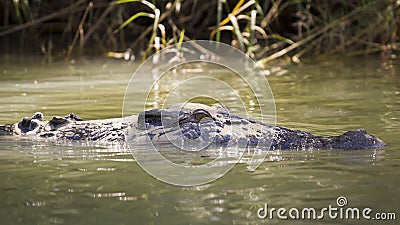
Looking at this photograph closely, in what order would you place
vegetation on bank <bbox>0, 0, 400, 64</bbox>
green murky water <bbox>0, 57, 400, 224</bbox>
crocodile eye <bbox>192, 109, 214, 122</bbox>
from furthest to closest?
vegetation on bank <bbox>0, 0, 400, 64</bbox> → crocodile eye <bbox>192, 109, 214, 122</bbox> → green murky water <bbox>0, 57, 400, 224</bbox>

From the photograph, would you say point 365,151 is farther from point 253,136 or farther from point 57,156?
point 57,156

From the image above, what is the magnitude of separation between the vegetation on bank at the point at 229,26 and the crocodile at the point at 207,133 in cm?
411

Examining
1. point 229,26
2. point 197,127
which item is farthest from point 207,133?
point 229,26

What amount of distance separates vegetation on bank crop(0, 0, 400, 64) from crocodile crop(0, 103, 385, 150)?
162 inches

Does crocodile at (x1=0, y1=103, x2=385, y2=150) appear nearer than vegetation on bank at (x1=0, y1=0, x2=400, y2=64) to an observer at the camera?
Yes

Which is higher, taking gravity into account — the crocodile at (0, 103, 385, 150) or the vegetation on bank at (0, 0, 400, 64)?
the vegetation on bank at (0, 0, 400, 64)

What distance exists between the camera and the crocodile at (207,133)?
4.93 metres

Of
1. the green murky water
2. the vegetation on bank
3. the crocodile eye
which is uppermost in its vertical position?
the vegetation on bank

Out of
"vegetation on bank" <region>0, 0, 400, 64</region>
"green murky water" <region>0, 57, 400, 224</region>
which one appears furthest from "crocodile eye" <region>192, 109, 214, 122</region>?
"vegetation on bank" <region>0, 0, 400, 64</region>

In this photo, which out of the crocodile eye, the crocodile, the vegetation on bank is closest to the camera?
the crocodile

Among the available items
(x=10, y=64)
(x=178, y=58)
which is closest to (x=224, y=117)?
(x=178, y=58)

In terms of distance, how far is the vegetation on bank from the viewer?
1018cm

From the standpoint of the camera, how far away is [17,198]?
12.3 ft

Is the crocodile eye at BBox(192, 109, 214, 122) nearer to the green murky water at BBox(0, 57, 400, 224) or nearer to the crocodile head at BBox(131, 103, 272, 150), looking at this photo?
the crocodile head at BBox(131, 103, 272, 150)
